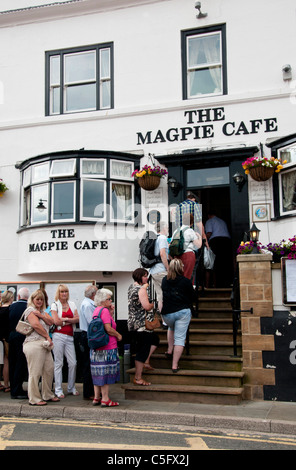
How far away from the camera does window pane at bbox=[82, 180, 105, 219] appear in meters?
11.1

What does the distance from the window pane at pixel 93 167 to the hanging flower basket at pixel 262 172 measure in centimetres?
351

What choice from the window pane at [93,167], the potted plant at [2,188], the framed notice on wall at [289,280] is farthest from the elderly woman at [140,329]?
the potted plant at [2,188]

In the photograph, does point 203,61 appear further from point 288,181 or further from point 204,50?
point 288,181

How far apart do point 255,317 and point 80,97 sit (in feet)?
24.6

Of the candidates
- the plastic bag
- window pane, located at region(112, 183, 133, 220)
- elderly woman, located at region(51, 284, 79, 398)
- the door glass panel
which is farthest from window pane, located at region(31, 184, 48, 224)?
the plastic bag

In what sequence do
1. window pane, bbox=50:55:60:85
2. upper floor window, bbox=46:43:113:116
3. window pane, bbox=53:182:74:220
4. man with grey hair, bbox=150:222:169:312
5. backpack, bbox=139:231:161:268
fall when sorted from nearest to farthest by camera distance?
man with grey hair, bbox=150:222:169:312, backpack, bbox=139:231:161:268, window pane, bbox=53:182:74:220, upper floor window, bbox=46:43:113:116, window pane, bbox=50:55:60:85

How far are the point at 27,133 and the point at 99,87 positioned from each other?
2210mm

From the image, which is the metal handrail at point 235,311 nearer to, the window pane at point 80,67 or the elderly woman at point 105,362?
the elderly woman at point 105,362

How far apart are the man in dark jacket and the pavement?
242 mm

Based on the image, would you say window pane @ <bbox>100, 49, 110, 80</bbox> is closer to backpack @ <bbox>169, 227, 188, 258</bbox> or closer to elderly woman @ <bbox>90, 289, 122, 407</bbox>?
backpack @ <bbox>169, 227, 188, 258</bbox>

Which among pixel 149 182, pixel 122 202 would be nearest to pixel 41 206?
pixel 122 202

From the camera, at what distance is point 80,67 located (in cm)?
1232
